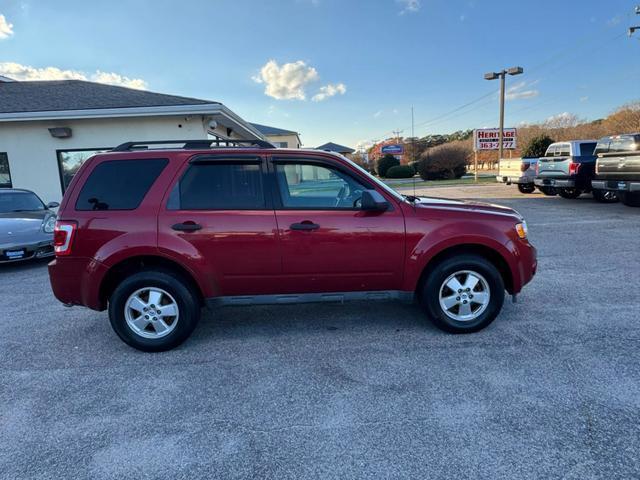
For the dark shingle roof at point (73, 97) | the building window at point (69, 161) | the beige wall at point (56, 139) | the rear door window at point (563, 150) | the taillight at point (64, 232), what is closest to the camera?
the taillight at point (64, 232)

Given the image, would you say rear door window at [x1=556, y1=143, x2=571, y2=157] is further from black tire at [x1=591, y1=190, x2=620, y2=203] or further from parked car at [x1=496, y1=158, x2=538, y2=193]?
black tire at [x1=591, y1=190, x2=620, y2=203]

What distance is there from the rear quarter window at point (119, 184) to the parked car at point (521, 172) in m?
16.3

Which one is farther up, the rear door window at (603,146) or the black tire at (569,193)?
the rear door window at (603,146)

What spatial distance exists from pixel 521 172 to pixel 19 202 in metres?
17.5

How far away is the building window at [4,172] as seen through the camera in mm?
11203

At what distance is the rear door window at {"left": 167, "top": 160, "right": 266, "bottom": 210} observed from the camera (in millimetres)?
3516

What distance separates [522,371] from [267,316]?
2.60 m

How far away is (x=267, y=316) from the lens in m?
4.40

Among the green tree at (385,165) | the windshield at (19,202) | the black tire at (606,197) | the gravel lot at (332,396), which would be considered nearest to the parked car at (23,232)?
the windshield at (19,202)

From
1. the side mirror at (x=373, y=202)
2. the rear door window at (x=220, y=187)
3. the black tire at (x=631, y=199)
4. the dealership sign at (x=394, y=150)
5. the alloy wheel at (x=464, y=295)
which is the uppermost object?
the dealership sign at (x=394, y=150)

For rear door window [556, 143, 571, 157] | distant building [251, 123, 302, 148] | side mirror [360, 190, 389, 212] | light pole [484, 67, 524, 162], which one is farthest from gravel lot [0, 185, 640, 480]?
distant building [251, 123, 302, 148]

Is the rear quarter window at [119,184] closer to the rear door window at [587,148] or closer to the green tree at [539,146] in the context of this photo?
the rear door window at [587,148]

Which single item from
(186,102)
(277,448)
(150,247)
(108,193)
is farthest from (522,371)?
(186,102)

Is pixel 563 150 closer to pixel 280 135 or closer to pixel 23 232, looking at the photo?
pixel 23 232
